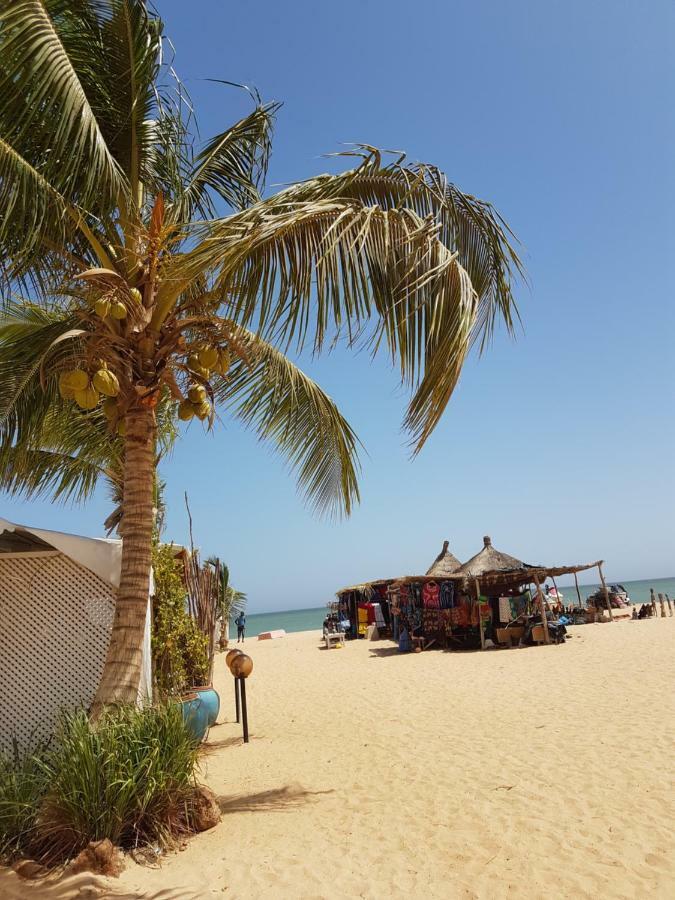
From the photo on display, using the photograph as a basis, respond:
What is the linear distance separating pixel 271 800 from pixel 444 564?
17.9 meters

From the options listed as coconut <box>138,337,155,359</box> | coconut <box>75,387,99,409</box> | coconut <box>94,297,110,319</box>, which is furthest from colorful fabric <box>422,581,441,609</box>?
coconut <box>94,297,110,319</box>

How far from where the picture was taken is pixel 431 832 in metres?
4.56

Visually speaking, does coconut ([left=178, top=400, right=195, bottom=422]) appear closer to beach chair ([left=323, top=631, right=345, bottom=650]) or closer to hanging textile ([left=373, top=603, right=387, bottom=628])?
beach chair ([left=323, top=631, right=345, bottom=650])

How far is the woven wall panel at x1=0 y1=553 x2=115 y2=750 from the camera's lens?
242 inches

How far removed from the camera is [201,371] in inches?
196

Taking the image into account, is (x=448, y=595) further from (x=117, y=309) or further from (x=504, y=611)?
(x=117, y=309)

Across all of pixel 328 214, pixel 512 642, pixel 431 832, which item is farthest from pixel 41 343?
pixel 512 642

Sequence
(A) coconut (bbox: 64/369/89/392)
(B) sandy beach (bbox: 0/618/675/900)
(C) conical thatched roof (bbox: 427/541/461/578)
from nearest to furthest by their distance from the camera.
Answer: (B) sandy beach (bbox: 0/618/675/900) < (A) coconut (bbox: 64/369/89/392) < (C) conical thatched roof (bbox: 427/541/461/578)

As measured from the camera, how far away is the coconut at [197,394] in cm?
495

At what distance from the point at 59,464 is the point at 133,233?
4.86 metres

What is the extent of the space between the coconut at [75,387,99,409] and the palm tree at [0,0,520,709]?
12 mm

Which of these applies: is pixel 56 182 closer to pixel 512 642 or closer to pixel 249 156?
pixel 249 156

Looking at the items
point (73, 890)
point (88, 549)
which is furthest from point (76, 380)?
point (73, 890)

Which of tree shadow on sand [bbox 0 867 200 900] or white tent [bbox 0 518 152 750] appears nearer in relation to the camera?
tree shadow on sand [bbox 0 867 200 900]
